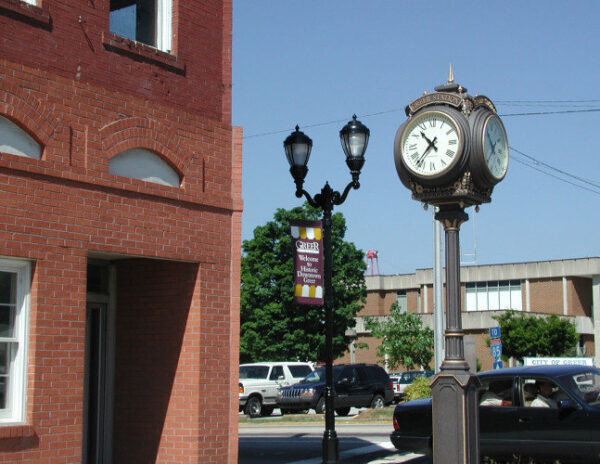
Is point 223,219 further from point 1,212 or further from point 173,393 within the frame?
point 1,212

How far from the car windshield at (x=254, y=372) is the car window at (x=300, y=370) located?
3.08 feet

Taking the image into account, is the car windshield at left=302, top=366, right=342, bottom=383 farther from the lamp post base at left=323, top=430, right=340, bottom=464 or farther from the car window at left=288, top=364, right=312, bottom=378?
the lamp post base at left=323, top=430, right=340, bottom=464

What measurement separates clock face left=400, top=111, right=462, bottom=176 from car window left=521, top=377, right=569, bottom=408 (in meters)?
4.87

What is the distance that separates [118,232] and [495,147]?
4.29 m

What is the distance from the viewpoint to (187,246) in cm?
1087

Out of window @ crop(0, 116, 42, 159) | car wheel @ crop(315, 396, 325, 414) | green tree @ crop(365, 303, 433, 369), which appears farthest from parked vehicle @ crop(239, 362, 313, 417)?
green tree @ crop(365, 303, 433, 369)

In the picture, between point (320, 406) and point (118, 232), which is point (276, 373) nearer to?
point (320, 406)

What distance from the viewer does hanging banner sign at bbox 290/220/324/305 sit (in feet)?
40.8

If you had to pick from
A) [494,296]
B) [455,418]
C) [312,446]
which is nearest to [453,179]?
[455,418]

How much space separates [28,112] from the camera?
30.5 feet

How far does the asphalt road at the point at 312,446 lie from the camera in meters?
15.0

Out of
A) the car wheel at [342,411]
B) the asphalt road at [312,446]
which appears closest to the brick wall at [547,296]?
the car wheel at [342,411]

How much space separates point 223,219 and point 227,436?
9.00 feet

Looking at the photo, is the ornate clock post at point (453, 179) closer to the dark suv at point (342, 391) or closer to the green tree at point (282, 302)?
the dark suv at point (342, 391)
